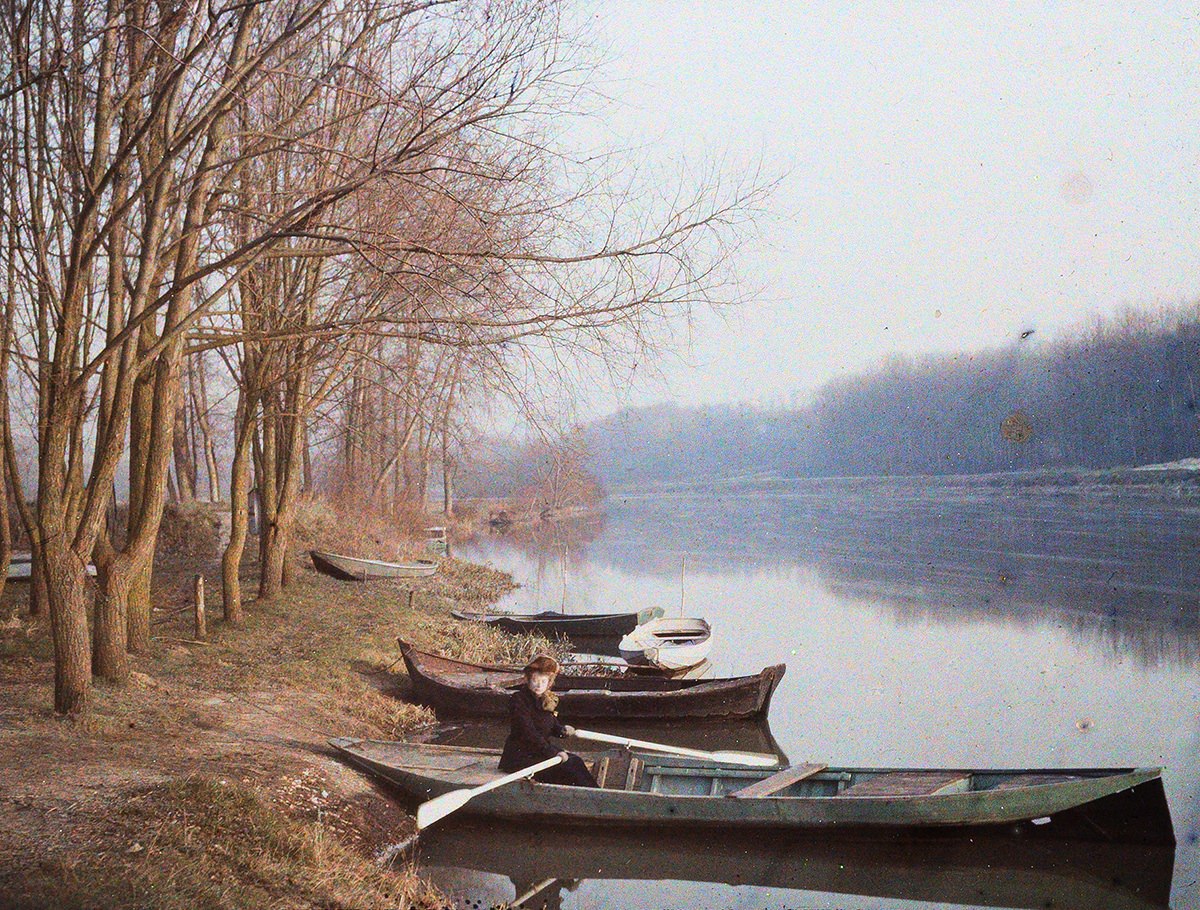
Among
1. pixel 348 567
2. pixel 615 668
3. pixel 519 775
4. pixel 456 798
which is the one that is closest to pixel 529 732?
pixel 519 775

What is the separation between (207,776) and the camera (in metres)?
8.17

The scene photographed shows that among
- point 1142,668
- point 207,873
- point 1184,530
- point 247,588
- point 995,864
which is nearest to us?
point 207,873

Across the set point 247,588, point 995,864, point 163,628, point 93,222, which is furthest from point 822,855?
point 247,588

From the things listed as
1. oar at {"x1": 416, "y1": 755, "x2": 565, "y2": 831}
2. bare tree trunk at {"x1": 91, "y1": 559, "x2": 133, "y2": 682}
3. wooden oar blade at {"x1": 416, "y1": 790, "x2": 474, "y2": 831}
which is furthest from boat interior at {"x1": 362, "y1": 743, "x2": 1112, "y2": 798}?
bare tree trunk at {"x1": 91, "y1": 559, "x2": 133, "y2": 682}

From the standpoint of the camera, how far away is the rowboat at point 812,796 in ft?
28.2

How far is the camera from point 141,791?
7547 mm

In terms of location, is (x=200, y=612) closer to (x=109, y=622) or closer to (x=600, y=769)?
(x=109, y=622)

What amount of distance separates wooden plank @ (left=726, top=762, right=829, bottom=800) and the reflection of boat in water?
37cm

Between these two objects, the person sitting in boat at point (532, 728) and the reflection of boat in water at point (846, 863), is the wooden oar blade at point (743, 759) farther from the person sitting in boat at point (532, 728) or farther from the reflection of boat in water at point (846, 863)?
the person sitting in boat at point (532, 728)

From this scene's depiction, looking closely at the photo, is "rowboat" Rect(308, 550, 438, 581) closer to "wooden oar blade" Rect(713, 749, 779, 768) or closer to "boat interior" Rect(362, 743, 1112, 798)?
"boat interior" Rect(362, 743, 1112, 798)

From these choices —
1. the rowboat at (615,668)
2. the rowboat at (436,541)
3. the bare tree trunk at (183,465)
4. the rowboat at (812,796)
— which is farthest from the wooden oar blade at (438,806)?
the rowboat at (436,541)

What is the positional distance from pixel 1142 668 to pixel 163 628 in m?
15.0

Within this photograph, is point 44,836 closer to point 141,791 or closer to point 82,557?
point 141,791

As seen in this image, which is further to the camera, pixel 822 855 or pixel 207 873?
pixel 822 855
